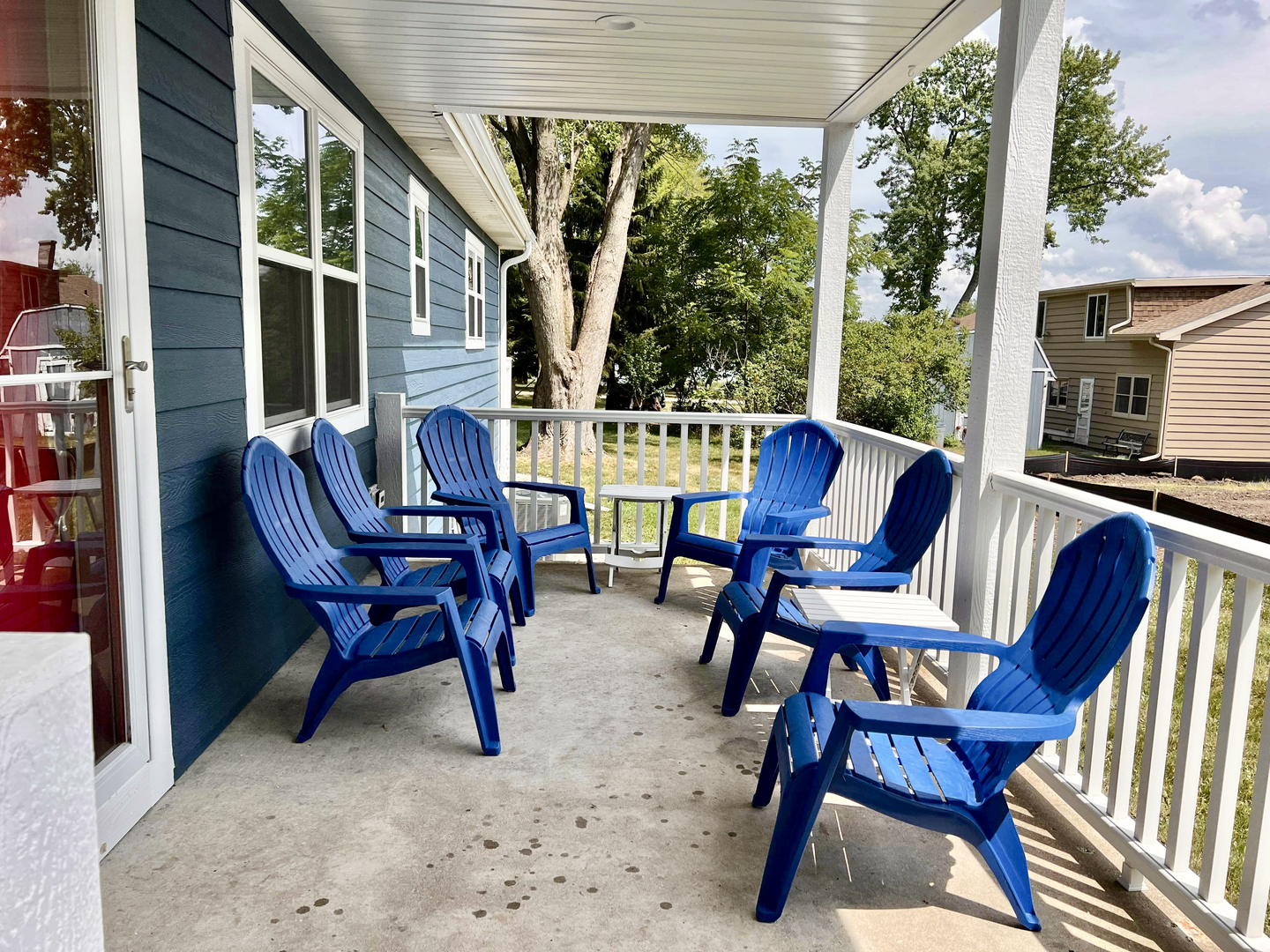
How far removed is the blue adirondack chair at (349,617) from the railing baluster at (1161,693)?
1.81 metres

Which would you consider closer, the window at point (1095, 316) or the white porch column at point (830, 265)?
the white porch column at point (830, 265)

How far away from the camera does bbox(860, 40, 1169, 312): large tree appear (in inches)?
904

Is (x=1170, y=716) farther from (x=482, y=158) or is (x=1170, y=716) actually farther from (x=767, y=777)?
(x=482, y=158)

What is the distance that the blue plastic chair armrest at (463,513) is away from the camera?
13.2ft

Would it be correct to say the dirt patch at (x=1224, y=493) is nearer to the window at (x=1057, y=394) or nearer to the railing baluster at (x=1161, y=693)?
the railing baluster at (x=1161, y=693)

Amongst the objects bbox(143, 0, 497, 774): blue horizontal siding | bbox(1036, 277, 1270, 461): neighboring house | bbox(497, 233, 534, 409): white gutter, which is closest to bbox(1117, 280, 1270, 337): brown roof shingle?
bbox(1036, 277, 1270, 461): neighboring house

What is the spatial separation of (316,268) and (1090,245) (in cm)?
2526

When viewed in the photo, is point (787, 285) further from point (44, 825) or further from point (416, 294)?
point (44, 825)

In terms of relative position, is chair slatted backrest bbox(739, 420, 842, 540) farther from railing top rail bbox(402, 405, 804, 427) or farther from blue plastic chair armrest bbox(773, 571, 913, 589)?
blue plastic chair armrest bbox(773, 571, 913, 589)

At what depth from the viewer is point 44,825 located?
666 mm

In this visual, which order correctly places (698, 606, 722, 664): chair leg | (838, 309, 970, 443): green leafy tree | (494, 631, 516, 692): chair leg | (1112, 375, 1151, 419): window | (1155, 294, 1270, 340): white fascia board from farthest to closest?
(838, 309, 970, 443): green leafy tree < (1112, 375, 1151, 419): window < (1155, 294, 1270, 340): white fascia board < (698, 606, 722, 664): chair leg < (494, 631, 516, 692): chair leg

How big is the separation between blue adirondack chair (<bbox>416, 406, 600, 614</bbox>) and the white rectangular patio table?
182 centimetres

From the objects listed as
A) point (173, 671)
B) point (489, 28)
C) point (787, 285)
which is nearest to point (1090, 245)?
point (787, 285)

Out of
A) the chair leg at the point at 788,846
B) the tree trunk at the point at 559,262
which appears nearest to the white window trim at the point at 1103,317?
the tree trunk at the point at 559,262
